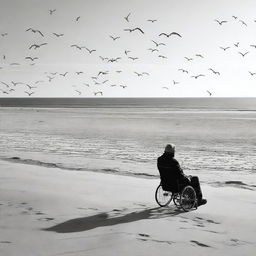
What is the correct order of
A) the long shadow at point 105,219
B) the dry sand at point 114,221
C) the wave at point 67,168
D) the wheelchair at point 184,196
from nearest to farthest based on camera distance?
the dry sand at point 114,221 < the long shadow at point 105,219 < the wheelchair at point 184,196 < the wave at point 67,168

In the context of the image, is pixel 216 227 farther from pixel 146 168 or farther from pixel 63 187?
pixel 146 168

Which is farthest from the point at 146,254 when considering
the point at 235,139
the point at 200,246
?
the point at 235,139

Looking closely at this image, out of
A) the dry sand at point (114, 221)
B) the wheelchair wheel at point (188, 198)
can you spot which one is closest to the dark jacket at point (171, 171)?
the wheelchair wheel at point (188, 198)

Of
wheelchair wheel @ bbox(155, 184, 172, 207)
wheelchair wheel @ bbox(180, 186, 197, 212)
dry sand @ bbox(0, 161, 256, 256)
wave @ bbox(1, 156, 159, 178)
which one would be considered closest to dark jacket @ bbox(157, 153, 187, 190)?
wheelchair wheel @ bbox(180, 186, 197, 212)

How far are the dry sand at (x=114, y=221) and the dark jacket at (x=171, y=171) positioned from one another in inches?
21.5

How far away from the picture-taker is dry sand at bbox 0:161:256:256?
648cm

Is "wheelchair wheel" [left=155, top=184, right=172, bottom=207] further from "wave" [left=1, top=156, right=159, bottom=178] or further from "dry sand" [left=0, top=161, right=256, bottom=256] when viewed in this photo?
"wave" [left=1, top=156, right=159, bottom=178]

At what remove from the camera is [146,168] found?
15.5 meters

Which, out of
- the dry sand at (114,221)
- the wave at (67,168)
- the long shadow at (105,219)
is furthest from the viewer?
the wave at (67,168)

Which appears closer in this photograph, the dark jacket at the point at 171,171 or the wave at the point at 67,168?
the dark jacket at the point at 171,171

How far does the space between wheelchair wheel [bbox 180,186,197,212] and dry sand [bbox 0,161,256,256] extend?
15 centimetres

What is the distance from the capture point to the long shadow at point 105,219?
7.37 meters

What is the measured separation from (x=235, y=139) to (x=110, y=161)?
12947mm

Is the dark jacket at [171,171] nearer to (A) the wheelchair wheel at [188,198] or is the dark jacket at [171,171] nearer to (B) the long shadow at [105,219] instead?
(A) the wheelchair wheel at [188,198]
